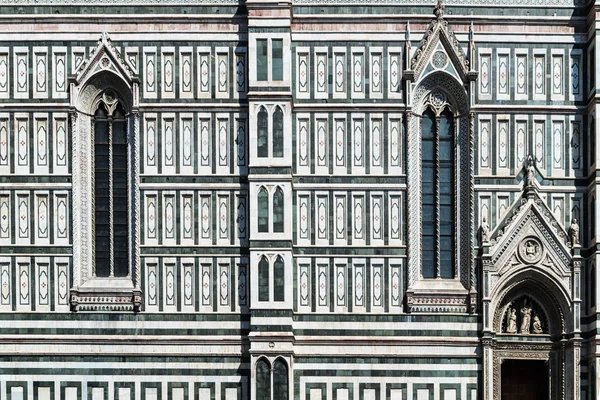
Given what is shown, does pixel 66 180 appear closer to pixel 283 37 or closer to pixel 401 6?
pixel 283 37

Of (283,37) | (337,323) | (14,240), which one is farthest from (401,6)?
(14,240)

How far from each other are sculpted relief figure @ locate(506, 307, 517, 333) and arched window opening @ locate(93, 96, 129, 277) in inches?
312

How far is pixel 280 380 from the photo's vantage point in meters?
26.5

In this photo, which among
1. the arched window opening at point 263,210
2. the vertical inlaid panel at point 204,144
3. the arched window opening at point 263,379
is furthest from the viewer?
the vertical inlaid panel at point 204,144

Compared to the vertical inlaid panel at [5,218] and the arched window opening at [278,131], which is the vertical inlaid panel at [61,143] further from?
the arched window opening at [278,131]

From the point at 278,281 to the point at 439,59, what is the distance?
226 inches

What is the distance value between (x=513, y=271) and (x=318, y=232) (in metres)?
4.06

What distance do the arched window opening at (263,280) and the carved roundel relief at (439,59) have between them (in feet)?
17.8

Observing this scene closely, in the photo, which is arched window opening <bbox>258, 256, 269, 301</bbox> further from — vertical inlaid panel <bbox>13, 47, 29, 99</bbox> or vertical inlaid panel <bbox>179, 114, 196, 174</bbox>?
vertical inlaid panel <bbox>13, 47, 29, 99</bbox>

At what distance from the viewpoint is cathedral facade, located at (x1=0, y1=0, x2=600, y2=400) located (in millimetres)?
26953

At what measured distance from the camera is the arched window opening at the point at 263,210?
26859 millimetres

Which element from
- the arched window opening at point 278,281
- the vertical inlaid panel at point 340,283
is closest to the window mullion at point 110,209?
the arched window opening at point 278,281

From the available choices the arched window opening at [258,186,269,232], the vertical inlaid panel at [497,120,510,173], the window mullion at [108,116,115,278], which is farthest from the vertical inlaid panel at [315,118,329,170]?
the window mullion at [108,116,115,278]

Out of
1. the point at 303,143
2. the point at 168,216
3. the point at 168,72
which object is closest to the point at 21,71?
the point at 168,72
